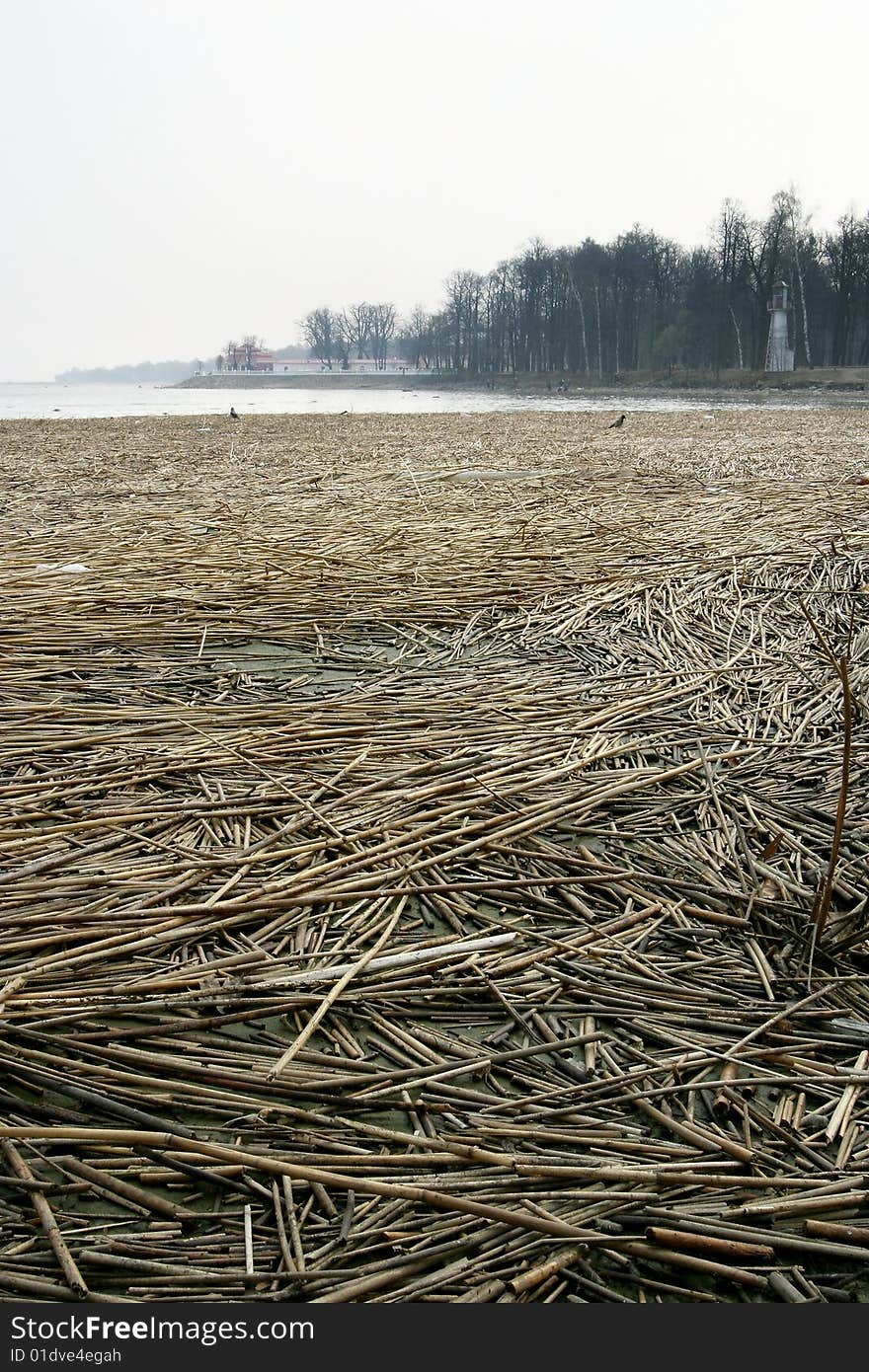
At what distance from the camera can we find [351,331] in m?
136

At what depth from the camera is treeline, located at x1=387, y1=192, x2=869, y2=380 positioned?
63.3m

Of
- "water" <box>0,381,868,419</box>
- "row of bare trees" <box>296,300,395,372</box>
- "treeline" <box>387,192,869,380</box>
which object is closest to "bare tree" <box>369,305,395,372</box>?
"row of bare trees" <box>296,300,395,372</box>

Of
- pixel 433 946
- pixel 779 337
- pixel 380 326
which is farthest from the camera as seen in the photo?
pixel 380 326

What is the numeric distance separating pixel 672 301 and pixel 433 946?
85886mm

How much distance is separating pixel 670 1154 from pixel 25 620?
3.79m

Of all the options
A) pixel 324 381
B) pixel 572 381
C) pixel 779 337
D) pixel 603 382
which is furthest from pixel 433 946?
pixel 324 381

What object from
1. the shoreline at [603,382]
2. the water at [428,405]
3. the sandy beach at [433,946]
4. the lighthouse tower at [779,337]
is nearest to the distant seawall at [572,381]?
the shoreline at [603,382]

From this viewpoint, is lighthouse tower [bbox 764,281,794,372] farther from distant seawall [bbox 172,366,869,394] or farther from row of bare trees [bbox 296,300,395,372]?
row of bare trees [bbox 296,300,395,372]

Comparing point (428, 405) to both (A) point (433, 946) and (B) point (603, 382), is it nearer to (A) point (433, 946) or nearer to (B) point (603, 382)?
(B) point (603, 382)

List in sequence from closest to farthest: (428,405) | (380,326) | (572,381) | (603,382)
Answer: (428,405) < (603,382) < (572,381) < (380,326)

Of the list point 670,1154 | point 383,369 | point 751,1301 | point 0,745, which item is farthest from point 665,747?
point 383,369

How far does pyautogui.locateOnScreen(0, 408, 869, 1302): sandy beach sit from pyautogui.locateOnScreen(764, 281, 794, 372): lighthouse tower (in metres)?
61.0

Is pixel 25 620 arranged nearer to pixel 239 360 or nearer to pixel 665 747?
pixel 665 747

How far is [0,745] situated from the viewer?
119 inches
